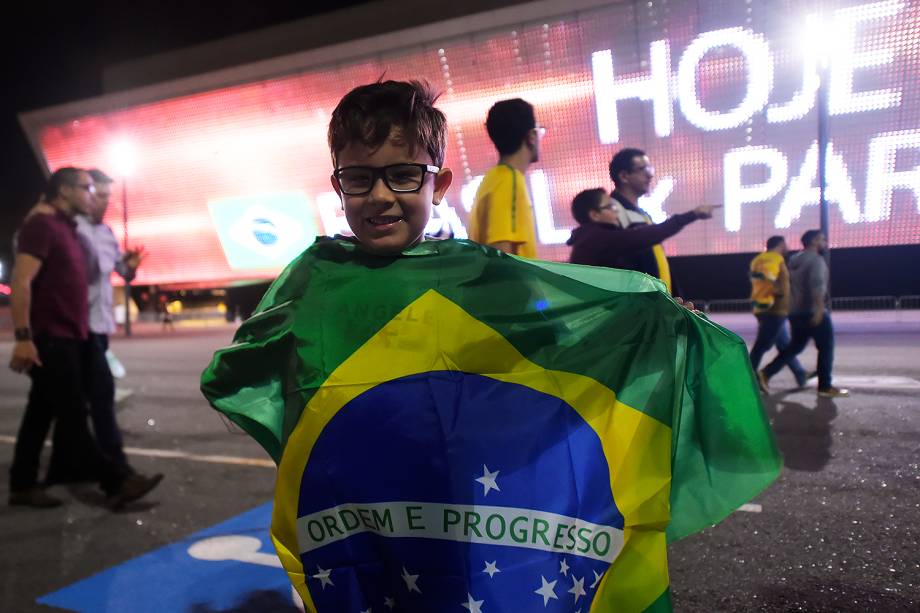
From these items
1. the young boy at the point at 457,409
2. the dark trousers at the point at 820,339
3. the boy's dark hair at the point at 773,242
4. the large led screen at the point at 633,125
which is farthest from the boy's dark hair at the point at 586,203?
the large led screen at the point at 633,125

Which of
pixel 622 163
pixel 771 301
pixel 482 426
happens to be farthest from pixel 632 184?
pixel 771 301

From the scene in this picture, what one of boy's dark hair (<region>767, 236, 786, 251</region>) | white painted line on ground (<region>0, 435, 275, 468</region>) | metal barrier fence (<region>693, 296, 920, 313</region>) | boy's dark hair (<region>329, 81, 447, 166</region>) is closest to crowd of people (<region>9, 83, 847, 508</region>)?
white painted line on ground (<region>0, 435, 275, 468</region>)

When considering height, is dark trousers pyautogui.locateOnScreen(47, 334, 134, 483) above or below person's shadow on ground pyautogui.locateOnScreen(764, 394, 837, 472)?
above

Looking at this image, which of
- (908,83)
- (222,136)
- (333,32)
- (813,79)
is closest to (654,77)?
(813,79)

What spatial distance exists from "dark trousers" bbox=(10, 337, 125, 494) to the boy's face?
330cm

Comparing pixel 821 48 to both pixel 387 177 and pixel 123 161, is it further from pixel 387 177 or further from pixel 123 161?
pixel 123 161

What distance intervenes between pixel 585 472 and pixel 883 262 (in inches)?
846

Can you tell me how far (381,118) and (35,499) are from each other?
389cm

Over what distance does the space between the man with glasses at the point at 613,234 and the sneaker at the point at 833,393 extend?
420 cm

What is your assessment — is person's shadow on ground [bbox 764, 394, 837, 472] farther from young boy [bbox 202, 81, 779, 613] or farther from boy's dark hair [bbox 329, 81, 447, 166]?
boy's dark hair [bbox 329, 81, 447, 166]

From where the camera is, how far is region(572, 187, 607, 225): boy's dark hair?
373 cm

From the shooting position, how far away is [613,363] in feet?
5.59

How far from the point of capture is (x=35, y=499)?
4.25 metres

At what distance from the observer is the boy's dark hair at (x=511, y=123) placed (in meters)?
3.21
